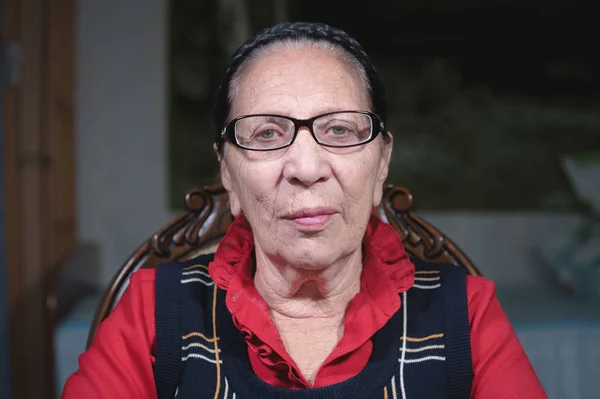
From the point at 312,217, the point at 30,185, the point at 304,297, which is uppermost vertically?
the point at 312,217

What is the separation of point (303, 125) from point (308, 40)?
170mm

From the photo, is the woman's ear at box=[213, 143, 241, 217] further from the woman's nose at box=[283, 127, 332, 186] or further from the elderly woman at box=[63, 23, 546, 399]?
the woman's nose at box=[283, 127, 332, 186]

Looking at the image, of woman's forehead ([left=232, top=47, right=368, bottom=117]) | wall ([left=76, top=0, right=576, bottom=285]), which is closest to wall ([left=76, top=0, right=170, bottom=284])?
wall ([left=76, top=0, right=576, bottom=285])

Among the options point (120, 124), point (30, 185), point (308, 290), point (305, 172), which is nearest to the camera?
point (305, 172)

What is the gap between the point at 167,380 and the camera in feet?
3.03

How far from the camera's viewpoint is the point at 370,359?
91 cm

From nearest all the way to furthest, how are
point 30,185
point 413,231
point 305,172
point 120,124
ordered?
point 305,172 → point 413,231 → point 30,185 → point 120,124

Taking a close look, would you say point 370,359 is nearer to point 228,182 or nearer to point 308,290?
point 308,290

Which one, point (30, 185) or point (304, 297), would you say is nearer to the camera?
point (304, 297)

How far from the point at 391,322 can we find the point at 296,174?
32 cm

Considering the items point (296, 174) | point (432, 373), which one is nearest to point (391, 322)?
point (432, 373)

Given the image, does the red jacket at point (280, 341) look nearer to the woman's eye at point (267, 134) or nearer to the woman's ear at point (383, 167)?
the woman's ear at point (383, 167)

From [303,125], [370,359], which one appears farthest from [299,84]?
[370,359]

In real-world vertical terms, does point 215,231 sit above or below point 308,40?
below
